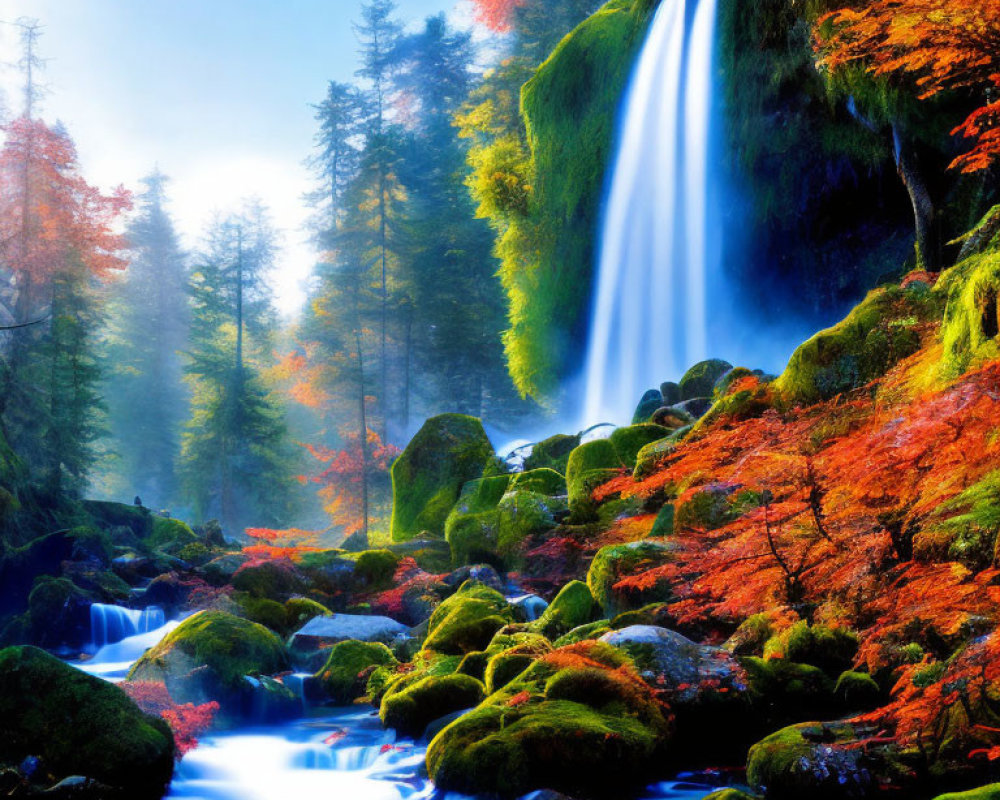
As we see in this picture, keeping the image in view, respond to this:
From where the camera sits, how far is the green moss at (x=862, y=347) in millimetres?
6555

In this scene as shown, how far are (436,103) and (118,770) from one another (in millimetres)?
36844

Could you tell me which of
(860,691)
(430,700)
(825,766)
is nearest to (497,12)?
(430,700)

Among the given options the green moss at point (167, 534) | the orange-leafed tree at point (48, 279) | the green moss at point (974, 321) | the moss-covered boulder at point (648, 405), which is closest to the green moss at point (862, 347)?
the green moss at point (974, 321)

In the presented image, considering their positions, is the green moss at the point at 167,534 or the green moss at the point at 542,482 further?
the green moss at the point at 167,534

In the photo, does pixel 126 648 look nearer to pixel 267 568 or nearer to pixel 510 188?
pixel 267 568

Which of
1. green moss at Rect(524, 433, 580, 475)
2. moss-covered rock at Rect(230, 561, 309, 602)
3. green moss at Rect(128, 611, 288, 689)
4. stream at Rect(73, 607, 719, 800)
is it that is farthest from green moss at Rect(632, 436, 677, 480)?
green moss at Rect(524, 433, 580, 475)

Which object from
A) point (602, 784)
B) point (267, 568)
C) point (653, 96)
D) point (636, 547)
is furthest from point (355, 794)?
point (653, 96)

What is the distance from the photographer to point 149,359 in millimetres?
39156

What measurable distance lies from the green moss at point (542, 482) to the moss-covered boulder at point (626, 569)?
538 centimetres

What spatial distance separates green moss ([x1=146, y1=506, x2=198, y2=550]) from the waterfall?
10724mm

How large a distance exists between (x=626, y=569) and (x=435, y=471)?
8.91 m

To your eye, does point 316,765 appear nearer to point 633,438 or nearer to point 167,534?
point 633,438

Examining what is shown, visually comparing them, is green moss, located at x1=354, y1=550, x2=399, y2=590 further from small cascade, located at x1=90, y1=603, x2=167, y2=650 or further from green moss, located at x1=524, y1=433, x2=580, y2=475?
green moss, located at x1=524, y1=433, x2=580, y2=475

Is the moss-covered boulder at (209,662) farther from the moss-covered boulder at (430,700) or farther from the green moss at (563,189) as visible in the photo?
the green moss at (563,189)
